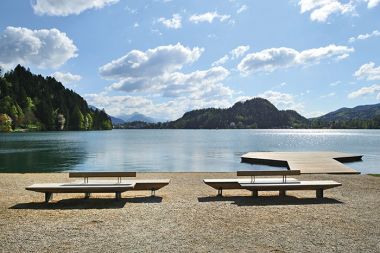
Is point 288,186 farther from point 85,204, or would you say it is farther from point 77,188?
point 77,188

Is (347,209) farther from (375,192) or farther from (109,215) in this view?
(109,215)

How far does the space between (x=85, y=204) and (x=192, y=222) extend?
5083 mm

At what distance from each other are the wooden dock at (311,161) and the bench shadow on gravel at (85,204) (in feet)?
51.7

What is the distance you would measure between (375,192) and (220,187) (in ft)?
22.9

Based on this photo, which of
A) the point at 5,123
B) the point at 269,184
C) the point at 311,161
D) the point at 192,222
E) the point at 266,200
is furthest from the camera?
the point at 5,123

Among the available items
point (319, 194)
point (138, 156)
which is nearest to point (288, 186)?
point (319, 194)

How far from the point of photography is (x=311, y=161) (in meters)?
34.3

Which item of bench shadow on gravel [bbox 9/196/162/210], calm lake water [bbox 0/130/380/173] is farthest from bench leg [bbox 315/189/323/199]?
calm lake water [bbox 0/130/380/173]

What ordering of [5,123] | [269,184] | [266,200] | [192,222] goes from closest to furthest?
[192,222] < [266,200] < [269,184] < [5,123]

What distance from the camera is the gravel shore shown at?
874cm

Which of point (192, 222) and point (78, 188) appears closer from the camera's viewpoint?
point (192, 222)

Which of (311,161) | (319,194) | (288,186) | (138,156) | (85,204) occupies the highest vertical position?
(288,186)

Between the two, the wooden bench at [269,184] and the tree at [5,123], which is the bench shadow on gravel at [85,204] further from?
the tree at [5,123]

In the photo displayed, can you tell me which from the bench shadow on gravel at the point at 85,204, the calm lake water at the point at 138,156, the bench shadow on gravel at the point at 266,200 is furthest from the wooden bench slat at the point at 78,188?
the calm lake water at the point at 138,156
